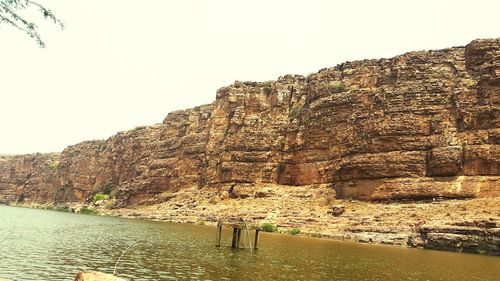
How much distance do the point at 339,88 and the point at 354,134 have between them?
14.0 meters

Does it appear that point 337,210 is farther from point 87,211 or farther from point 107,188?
point 107,188

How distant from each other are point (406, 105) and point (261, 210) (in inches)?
1273

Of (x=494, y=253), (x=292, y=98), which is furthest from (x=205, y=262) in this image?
(x=292, y=98)

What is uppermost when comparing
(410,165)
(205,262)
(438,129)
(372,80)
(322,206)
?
(372,80)

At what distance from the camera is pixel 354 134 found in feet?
283

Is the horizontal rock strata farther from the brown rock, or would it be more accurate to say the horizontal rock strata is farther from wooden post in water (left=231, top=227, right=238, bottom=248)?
wooden post in water (left=231, top=227, right=238, bottom=248)

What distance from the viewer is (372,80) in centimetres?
9219

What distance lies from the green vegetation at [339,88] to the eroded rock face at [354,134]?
0.28 m

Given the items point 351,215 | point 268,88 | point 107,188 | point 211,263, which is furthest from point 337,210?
point 107,188

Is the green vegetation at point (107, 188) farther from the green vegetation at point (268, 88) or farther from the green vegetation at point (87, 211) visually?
the green vegetation at point (268, 88)

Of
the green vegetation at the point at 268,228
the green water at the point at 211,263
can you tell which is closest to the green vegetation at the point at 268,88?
the green vegetation at the point at 268,228

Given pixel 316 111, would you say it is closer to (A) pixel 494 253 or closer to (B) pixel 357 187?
(B) pixel 357 187

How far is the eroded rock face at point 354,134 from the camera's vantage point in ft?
232

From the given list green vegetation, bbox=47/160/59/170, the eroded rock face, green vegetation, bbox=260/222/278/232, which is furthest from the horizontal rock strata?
green vegetation, bbox=47/160/59/170
